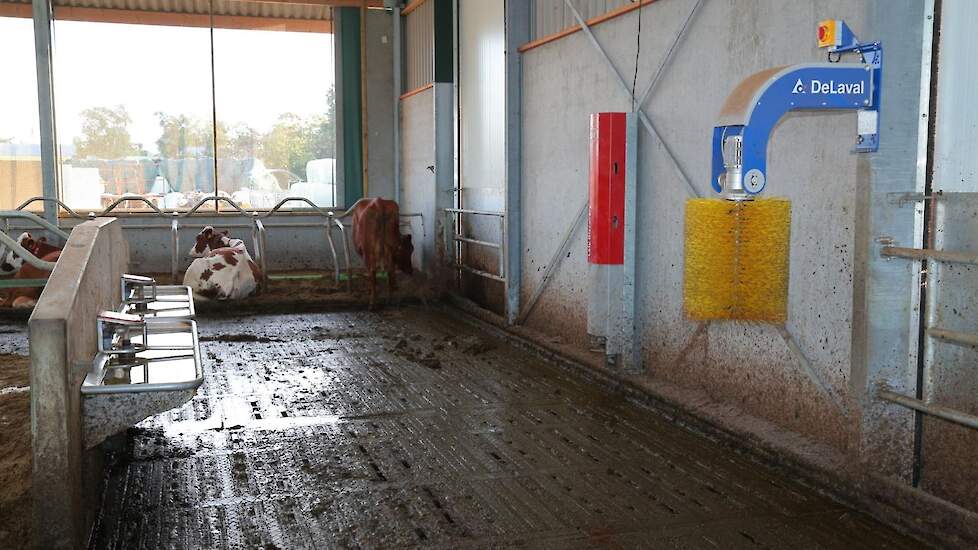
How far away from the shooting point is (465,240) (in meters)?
10.0

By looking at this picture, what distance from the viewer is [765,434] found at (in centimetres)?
469

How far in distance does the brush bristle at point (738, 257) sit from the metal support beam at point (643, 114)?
1.99 m

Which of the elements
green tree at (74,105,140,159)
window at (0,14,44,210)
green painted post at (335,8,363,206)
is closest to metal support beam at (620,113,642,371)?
green painted post at (335,8,363,206)

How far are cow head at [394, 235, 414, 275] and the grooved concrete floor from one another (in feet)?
15.8

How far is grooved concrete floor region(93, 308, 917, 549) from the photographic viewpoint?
362cm

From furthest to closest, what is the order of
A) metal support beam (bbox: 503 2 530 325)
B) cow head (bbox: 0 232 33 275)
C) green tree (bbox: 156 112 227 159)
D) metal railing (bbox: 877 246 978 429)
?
green tree (bbox: 156 112 227 159), cow head (bbox: 0 232 33 275), metal support beam (bbox: 503 2 530 325), metal railing (bbox: 877 246 978 429)

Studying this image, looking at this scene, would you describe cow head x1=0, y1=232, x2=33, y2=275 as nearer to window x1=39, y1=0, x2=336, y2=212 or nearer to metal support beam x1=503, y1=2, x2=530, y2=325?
window x1=39, y1=0, x2=336, y2=212

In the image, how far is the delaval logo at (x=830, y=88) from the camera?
331 centimetres

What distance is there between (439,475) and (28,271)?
7.07 meters

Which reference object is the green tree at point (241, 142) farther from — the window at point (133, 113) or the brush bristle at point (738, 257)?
the brush bristle at point (738, 257)

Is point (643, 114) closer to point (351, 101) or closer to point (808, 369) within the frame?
point (808, 369)

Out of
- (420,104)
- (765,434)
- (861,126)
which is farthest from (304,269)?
(861,126)

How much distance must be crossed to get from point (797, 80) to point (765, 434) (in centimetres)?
208

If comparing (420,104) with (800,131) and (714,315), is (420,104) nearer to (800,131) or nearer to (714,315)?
(800,131)
